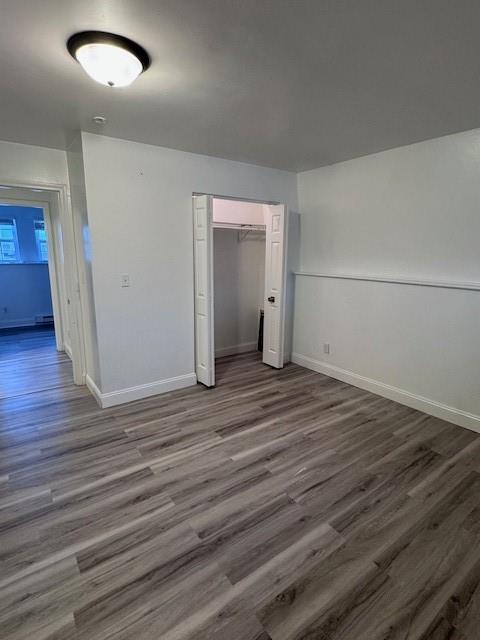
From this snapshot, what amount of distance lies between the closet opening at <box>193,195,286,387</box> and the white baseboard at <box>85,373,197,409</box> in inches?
7.6

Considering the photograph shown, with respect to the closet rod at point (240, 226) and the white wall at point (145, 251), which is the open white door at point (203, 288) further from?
the closet rod at point (240, 226)

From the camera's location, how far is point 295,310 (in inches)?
177

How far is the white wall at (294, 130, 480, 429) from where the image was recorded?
2.81 metres

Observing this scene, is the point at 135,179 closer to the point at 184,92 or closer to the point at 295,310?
the point at 184,92

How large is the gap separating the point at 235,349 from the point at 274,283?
4.57 feet

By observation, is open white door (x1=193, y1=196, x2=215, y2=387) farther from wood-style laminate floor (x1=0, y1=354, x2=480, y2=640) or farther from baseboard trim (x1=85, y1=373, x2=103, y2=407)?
baseboard trim (x1=85, y1=373, x2=103, y2=407)

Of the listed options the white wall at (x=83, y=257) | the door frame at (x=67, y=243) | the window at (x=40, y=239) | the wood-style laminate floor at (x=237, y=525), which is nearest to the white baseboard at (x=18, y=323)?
the window at (x=40, y=239)

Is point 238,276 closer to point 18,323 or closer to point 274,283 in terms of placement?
point 274,283

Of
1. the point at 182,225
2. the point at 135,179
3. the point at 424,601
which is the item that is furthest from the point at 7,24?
the point at 424,601

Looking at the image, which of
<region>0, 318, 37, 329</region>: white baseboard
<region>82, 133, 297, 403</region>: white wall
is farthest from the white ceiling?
<region>0, 318, 37, 329</region>: white baseboard

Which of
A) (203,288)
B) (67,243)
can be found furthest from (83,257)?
(203,288)

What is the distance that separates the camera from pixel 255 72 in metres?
1.84

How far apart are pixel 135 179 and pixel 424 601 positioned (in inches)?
140

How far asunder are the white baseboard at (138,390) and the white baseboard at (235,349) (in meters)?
1.18
